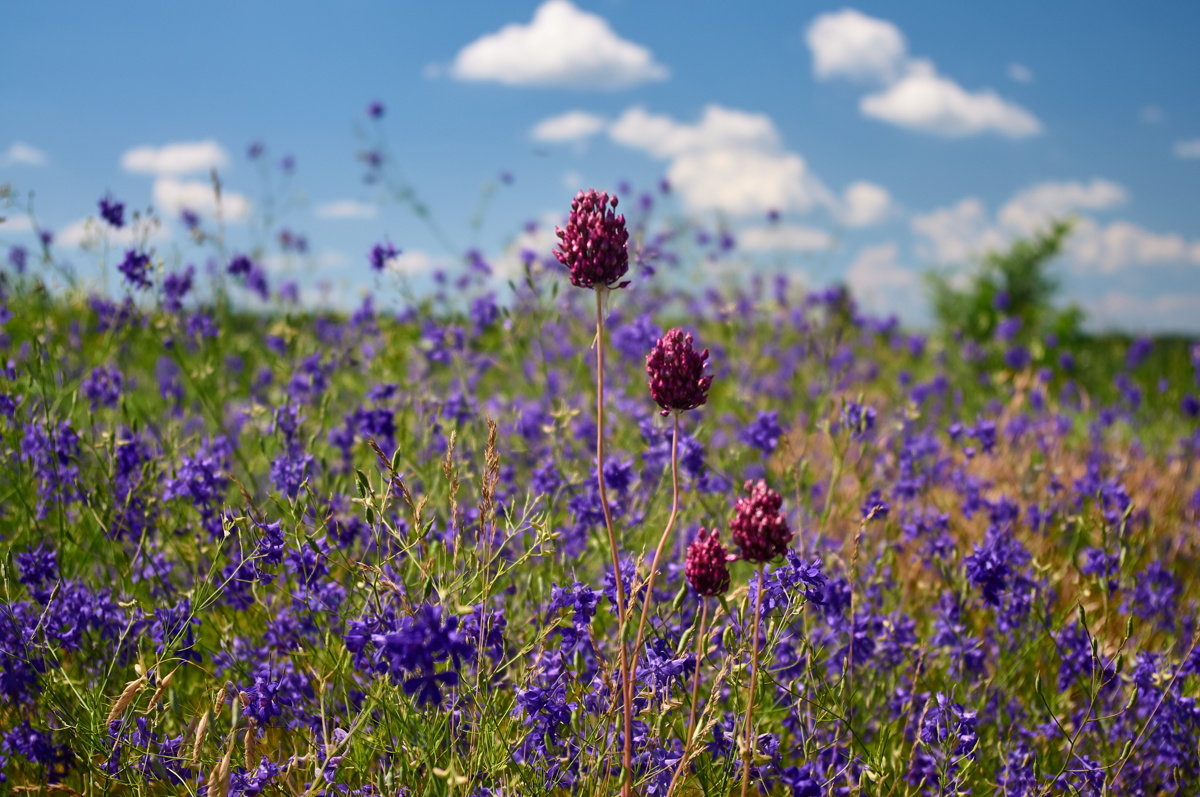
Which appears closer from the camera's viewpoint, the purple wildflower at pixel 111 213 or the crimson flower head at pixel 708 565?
the crimson flower head at pixel 708 565

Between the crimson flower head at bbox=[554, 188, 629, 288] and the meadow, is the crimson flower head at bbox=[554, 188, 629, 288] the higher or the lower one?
the higher one

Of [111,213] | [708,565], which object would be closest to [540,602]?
[708,565]

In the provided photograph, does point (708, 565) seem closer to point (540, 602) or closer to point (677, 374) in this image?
point (677, 374)

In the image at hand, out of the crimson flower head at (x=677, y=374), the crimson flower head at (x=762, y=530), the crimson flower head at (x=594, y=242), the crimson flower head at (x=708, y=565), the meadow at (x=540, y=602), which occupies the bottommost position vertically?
the meadow at (x=540, y=602)

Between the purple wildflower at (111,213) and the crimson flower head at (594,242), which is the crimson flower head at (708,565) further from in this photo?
the purple wildflower at (111,213)

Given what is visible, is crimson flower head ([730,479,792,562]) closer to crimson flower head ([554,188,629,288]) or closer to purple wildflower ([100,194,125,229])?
crimson flower head ([554,188,629,288])

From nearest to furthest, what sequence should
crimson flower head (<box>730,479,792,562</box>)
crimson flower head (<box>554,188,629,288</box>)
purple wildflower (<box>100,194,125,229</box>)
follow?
crimson flower head (<box>730,479,792,562</box>), crimson flower head (<box>554,188,629,288</box>), purple wildflower (<box>100,194,125,229</box>)

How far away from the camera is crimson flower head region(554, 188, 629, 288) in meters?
1.87

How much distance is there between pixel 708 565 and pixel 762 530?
0.39 ft

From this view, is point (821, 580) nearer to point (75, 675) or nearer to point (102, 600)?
point (102, 600)

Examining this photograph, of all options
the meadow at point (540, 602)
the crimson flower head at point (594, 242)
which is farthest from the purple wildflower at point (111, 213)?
the crimson flower head at point (594, 242)

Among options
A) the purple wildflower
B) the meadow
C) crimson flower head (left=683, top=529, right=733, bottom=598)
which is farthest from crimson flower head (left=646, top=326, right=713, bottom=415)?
the purple wildflower

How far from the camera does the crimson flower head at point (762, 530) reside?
5.71 feet

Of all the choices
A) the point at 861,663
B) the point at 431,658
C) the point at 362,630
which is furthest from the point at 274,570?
the point at 861,663
